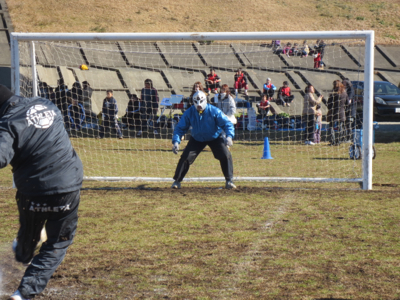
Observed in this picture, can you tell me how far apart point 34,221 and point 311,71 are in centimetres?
2616

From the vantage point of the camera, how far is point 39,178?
373 centimetres

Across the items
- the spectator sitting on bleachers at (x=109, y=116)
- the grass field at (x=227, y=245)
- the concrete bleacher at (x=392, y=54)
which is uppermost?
the concrete bleacher at (x=392, y=54)

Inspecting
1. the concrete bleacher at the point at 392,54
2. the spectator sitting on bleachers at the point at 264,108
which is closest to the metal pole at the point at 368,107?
the spectator sitting on bleachers at the point at 264,108

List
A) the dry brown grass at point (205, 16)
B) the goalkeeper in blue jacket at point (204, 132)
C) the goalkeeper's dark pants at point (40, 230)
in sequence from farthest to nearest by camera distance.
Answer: the dry brown grass at point (205, 16) → the goalkeeper in blue jacket at point (204, 132) → the goalkeeper's dark pants at point (40, 230)

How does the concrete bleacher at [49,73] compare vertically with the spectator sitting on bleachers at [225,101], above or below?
above

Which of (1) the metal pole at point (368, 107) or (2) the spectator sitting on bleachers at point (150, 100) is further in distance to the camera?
(2) the spectator sitting on bleachers at point (150, 100)

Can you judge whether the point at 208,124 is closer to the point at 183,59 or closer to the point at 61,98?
the point at 61,98

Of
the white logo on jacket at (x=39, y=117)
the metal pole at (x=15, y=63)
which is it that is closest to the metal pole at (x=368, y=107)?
the metal pole at (x=15, y=63)

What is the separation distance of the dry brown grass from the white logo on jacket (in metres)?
40.5

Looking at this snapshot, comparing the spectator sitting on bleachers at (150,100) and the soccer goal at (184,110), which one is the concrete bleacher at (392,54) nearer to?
the soccer goal at (184,110)

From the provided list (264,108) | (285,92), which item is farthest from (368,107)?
(285,92)

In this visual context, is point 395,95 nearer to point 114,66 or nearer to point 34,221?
point 114,66

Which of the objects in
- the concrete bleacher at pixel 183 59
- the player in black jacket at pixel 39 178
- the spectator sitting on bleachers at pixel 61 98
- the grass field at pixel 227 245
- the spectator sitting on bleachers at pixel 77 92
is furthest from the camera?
the concrete bleacher at pixel 183 59

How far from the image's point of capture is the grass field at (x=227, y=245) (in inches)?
169
